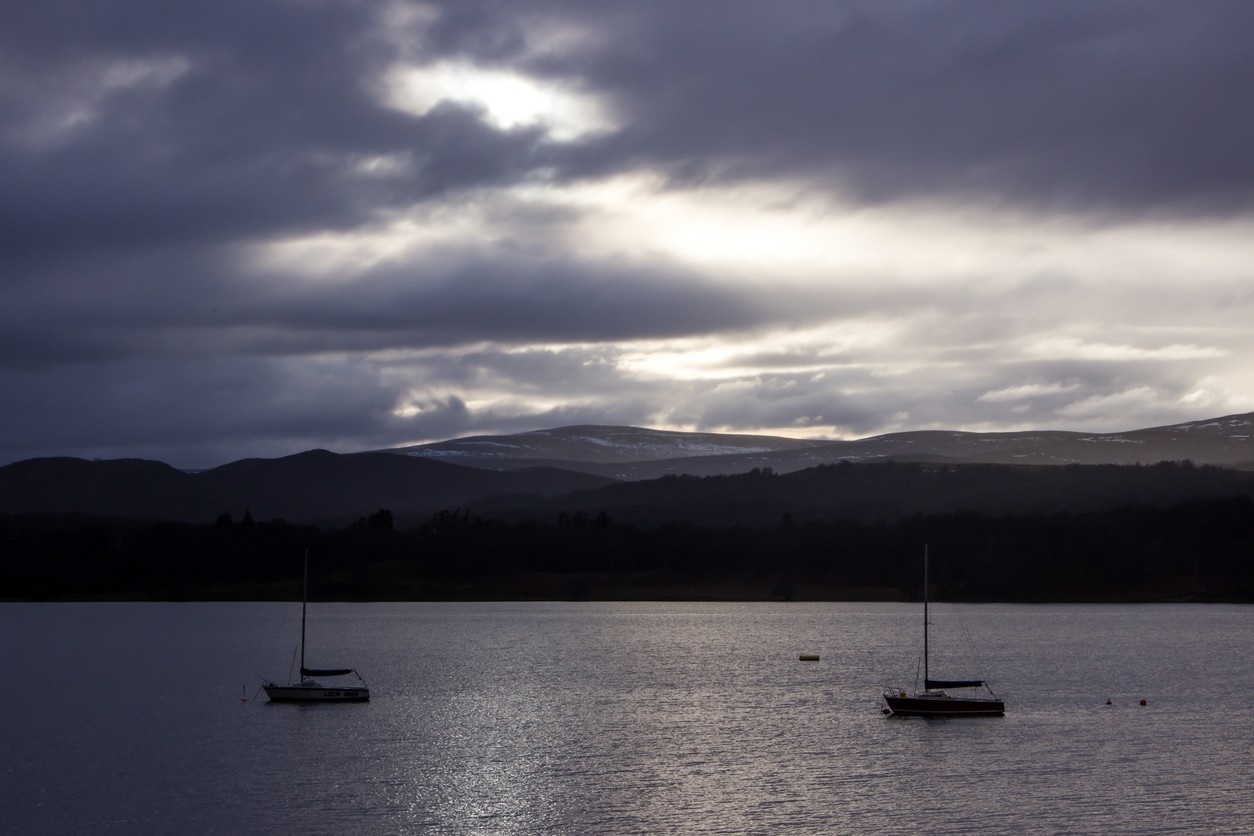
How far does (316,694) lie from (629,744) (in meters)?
26.7

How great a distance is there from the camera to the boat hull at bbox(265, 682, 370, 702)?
273 ft

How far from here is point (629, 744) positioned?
65188 millimetres

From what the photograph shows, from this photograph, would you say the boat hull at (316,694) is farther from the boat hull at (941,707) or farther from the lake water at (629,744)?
the boat hull at (941,707)

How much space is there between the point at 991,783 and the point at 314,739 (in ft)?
110

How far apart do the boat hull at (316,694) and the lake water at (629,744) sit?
982 millimetres

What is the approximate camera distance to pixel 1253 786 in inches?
2154

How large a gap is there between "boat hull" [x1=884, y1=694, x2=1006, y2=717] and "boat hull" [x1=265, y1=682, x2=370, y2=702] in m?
32.9

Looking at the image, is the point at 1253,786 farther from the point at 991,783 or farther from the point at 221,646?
the point at 221,646

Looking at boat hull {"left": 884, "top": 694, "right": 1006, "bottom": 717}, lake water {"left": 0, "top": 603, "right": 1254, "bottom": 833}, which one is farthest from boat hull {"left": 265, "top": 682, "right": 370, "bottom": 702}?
boat hull {"left": 884, "top": 694, "right": 1006, "bottom": 717}

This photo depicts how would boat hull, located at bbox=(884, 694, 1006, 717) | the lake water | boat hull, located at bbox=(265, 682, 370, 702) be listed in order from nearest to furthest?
the lake water, boat hull, located at bbox=(884, 694, 1006, 717), boat hull, located at bbox=(265, 682, 370, 702)

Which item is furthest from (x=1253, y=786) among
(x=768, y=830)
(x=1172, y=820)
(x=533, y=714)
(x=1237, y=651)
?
(x=1237, y=651)

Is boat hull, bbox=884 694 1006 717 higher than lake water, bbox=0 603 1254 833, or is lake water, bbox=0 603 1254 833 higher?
boat hull, bbox=884 694 1006 717

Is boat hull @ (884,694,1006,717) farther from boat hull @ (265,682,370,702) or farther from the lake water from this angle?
boat hull @ (265,682,370,702)

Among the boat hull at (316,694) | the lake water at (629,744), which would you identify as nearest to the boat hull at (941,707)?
the lake water at (629,744)
